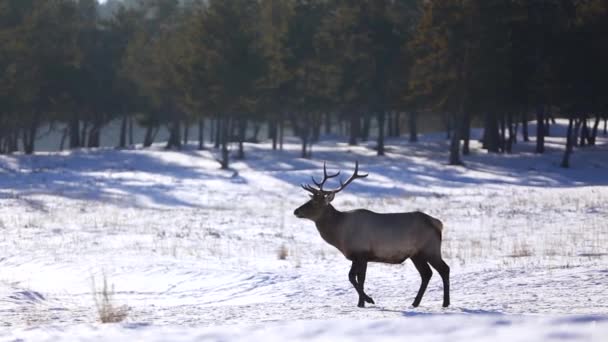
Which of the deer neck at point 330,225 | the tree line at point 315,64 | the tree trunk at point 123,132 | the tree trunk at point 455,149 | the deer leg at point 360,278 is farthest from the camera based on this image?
the tree trunk at point 123,132

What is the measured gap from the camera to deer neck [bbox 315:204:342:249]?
1167 centimetres

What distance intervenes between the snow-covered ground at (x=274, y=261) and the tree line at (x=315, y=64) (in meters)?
6.07

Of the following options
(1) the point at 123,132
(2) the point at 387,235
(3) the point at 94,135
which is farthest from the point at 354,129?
(2) the point at 387,235

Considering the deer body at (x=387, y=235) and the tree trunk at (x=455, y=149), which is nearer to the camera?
the deer body at (x=387, y=235)

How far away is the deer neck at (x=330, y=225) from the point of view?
11.7 m

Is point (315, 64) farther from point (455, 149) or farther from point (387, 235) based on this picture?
point (387, 235)

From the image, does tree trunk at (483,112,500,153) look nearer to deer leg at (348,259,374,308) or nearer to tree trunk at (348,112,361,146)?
tree trunk at (348,112,361,146)

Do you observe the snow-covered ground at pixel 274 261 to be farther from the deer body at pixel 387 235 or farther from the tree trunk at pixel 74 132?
the tree trunk at pixel 74 132

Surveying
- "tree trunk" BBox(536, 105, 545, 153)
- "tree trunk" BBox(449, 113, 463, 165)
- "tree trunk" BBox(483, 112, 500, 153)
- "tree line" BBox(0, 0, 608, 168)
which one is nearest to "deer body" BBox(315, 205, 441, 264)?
"tree line" BBox(0, 0, 608, 168)

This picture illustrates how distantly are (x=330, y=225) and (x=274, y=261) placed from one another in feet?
18.3

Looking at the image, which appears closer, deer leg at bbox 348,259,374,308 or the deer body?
deer leg at bbox 348,259,374,308

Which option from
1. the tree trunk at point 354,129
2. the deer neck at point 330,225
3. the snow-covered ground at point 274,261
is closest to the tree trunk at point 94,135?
the tree trunk at point 354,129

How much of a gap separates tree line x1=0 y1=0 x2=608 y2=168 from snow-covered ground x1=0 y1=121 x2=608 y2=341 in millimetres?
6072

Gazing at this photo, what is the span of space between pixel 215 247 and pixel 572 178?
2785cm
